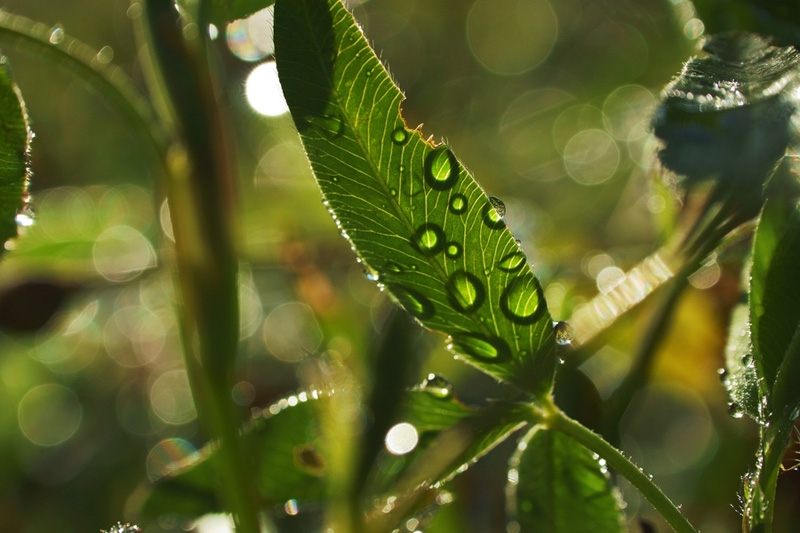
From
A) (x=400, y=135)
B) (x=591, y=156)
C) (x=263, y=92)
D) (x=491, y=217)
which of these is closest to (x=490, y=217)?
(x=491, y=217)

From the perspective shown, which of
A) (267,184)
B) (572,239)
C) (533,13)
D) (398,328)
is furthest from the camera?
(533,13)

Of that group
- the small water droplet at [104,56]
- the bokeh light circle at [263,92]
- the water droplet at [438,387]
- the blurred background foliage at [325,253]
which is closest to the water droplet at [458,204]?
the water droplet at [438,387]

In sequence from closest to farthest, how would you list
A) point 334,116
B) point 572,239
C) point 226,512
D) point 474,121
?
point 334,116, point 226,512, point 572,239, point 474,121

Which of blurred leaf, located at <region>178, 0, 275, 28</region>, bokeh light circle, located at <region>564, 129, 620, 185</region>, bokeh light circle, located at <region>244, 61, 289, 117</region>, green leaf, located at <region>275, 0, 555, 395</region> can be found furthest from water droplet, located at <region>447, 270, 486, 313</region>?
bokeh light circle, located at <region>564, 129, 620, 185</region>

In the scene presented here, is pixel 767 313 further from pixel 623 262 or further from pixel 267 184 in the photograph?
pixel 267 184

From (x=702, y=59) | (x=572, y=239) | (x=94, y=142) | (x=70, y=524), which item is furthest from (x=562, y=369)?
(x=94, y=142)

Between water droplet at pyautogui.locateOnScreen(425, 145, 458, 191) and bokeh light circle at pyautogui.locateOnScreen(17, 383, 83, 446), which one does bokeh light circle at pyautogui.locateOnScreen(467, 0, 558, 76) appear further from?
water droplet at pyautogui.locateOnScreen(425, 145, 458, 191)

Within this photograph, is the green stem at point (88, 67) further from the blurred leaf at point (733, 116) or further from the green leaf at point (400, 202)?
the blurred leaf at point (733, 116)

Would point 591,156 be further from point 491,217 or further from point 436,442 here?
point 491,217
